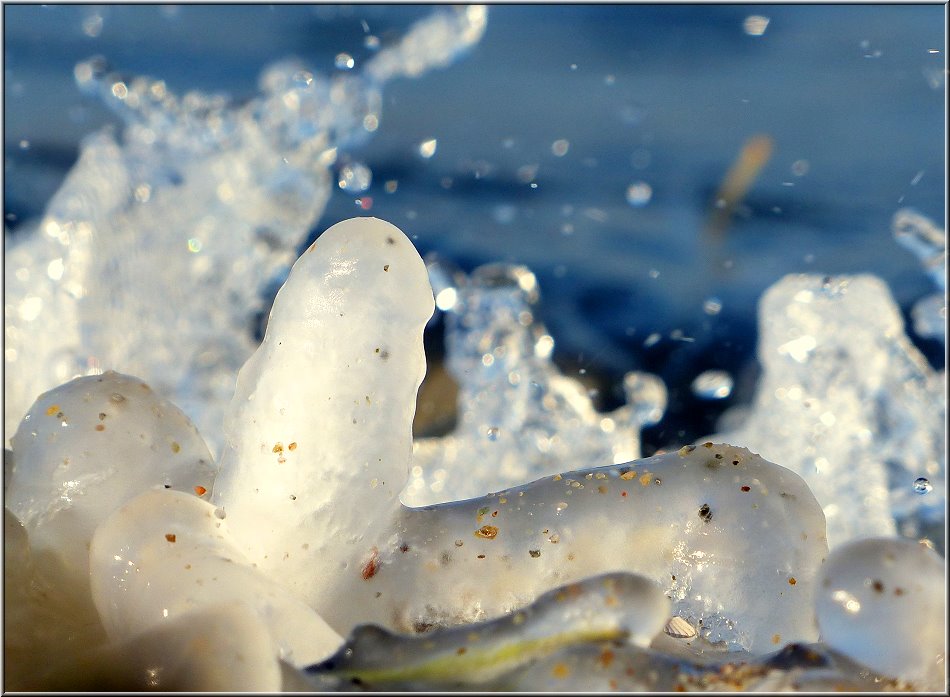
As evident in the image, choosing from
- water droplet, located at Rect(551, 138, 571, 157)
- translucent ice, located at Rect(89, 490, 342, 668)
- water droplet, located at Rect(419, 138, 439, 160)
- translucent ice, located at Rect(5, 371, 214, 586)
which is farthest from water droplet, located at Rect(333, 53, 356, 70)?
translucent ice, located at Rect(89, 490, 342, 668)

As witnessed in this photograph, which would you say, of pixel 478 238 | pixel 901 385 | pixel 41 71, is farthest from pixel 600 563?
pixel 41 71

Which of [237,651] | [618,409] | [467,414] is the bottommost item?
[618,409]

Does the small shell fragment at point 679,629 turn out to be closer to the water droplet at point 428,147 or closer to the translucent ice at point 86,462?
the translucent ice at point 86,462

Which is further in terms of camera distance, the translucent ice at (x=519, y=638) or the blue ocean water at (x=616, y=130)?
the blue ocean water at (x=616, y=130)

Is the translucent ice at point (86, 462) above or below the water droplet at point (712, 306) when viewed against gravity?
above

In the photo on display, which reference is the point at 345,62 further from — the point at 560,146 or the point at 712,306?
the point at 712,306

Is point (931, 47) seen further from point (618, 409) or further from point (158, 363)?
point (158, 363)

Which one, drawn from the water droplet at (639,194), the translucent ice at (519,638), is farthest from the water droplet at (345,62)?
the translucent ice at (519,638)
